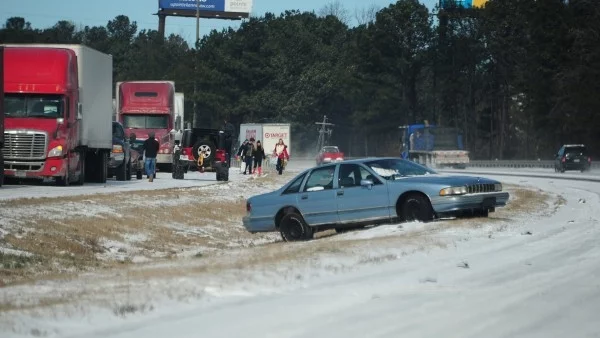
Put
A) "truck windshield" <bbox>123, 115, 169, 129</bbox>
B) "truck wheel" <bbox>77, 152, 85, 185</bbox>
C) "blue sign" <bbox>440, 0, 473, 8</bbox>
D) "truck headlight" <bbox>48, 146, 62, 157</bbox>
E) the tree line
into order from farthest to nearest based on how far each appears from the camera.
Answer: "blue sign" <bbox>440, 0, 473, 8</bbox>
the tree line
"truck windshield" <bbox>123, 115, 169, 129</bbox>
"truck wheel" <bbox>77, 152, 85, 185</bbox>
"truck headlight" <bbox>48, 146, 62, 157</bbox>

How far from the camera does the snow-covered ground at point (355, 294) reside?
27.8 ft

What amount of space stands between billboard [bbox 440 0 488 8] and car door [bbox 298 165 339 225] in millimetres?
90983

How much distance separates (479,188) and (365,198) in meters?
2.04

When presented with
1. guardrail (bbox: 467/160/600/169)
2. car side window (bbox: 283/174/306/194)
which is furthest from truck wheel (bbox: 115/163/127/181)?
guardrail (bbox: 467/160/600/169)

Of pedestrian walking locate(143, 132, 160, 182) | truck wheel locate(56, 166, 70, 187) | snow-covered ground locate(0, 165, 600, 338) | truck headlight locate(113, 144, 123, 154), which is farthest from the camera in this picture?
truck headlight locate(113, 144, 123, 154)

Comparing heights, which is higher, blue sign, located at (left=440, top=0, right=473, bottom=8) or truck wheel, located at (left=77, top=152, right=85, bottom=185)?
blue sign, located at (left=440, top=0, right=473, bottom=8)

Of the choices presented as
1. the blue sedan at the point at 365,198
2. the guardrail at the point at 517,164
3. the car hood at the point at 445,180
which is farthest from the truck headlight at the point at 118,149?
the guardrail at the point at 517,164

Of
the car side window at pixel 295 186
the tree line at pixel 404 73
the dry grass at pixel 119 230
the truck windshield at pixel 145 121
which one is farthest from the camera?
the tree line at pixel 404 73

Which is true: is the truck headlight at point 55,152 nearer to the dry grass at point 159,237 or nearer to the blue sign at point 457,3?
the dry grass at point 159,237

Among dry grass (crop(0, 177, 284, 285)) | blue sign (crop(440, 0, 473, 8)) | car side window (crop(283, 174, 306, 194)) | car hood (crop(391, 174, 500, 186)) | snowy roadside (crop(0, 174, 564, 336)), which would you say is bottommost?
dry grass (crop(0, 177, 284, 285))

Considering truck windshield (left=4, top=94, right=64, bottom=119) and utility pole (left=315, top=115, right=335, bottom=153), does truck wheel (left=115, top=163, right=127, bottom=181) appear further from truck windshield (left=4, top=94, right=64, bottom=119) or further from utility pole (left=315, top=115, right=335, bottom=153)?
utility pole (left=315, top=115, right=335, bottom=153)

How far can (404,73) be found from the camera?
110 m

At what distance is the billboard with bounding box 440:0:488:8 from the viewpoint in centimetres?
10875

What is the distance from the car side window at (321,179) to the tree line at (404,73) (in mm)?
61596
